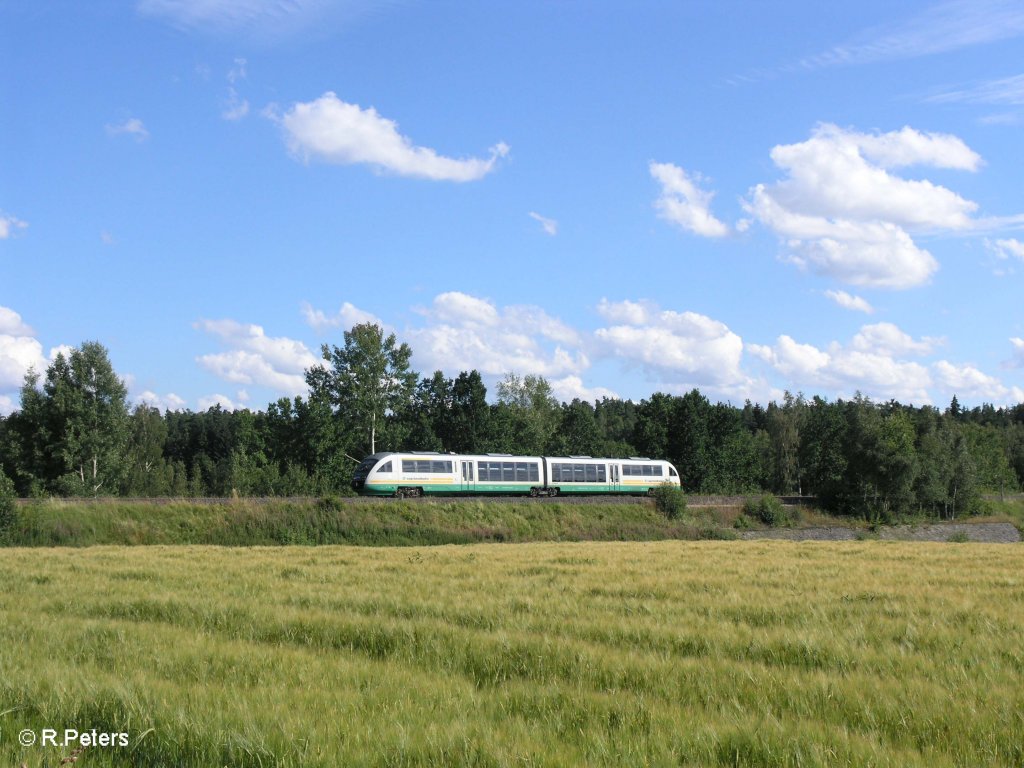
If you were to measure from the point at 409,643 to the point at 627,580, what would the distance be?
7035 mm

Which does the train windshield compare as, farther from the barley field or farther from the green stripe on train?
the barley field

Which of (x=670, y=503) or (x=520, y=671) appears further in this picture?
(x=670, y=503)

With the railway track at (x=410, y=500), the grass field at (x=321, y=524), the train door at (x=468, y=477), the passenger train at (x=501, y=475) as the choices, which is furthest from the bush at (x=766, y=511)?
the train door at (x=468, y=477)

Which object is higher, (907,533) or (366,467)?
(366,467)

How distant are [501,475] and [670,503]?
39.2 ft

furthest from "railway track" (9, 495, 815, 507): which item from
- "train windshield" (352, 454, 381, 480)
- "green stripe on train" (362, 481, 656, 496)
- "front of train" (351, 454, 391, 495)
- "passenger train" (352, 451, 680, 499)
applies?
"train windshield" (352, 454, 381, 480)

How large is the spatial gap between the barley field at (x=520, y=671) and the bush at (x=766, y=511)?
48060mm

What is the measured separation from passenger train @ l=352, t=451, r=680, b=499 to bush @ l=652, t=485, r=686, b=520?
2528mm

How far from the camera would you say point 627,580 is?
1588cm

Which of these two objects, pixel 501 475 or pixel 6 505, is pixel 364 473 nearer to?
pixel 501 475

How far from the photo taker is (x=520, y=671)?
838 cm

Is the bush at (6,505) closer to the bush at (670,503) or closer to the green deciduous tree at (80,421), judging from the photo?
the green deciduous tree at (80,421)

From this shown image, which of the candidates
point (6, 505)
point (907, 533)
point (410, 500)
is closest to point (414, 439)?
point (410, 500)

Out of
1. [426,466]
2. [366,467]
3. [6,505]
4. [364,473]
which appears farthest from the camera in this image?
[426,466]
